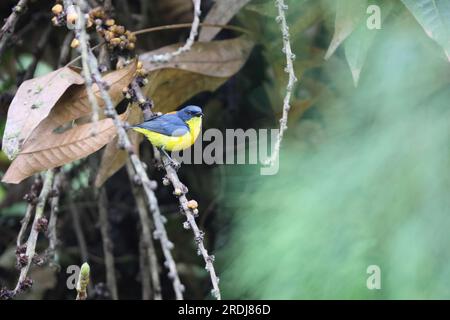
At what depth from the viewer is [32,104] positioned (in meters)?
1.09

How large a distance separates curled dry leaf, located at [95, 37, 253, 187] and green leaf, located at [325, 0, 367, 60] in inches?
12.5

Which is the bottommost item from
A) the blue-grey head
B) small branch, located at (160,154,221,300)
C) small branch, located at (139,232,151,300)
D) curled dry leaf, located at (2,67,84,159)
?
small branch, located at (139,232,151,300)

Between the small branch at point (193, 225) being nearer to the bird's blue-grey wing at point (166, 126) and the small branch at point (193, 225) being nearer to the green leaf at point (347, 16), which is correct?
the bird's blue-grey wing at point (166, 126)

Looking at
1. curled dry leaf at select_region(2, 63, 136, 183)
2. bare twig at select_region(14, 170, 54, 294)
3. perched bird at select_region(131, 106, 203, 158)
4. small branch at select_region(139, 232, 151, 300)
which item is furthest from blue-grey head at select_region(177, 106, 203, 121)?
small branch at select_region(139, 232, 151, 300)

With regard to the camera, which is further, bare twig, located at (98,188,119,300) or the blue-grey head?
bare twig, located at (98,188,119,300)

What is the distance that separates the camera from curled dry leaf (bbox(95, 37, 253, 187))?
4.34 ft

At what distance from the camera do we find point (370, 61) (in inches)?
53.0

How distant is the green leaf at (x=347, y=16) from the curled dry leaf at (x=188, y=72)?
12.5 inches

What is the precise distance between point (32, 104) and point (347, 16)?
60 cm

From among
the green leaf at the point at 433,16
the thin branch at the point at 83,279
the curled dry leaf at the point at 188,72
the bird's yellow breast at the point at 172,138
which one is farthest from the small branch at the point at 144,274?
the green leaf at the point at 433,16

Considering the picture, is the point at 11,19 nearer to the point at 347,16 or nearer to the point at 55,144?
the point at 55,144

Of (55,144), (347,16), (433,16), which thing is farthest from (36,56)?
(433,16)

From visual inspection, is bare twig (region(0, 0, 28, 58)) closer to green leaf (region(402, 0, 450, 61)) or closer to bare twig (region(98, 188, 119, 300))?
bare twig (region(98, 188, 119, 300))
